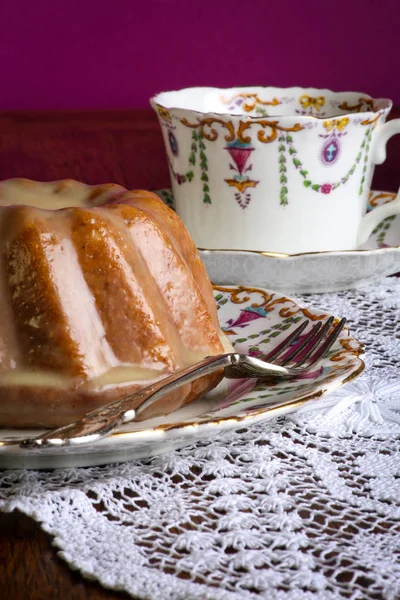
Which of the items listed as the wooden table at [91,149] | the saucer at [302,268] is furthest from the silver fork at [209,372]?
the wooden table at [91,149]

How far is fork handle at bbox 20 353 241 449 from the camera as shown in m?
0.45

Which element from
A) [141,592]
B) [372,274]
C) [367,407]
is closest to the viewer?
[141,592]

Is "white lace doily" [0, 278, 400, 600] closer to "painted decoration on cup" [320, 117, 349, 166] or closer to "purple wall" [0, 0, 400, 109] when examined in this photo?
"painted decoration on cup" [320, 117, 349, 166]

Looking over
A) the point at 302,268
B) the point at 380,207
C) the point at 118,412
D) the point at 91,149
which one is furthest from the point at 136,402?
the point at 91,149

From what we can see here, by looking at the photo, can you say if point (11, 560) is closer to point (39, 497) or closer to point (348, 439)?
point (39, 497)

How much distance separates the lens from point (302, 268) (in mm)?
852

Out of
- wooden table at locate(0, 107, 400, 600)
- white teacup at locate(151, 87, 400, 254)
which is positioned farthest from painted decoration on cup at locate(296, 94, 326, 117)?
wooden table at locate(0, 107, 400, 600)

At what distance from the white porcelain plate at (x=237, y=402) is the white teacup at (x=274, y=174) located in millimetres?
161

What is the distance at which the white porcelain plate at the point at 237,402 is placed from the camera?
475 millimetres

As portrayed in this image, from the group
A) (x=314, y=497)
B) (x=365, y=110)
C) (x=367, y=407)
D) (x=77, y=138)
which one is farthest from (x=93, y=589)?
(x=77, y=138)

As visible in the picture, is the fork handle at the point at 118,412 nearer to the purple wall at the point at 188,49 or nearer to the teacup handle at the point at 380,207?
the teacup handle at the point at 380,207

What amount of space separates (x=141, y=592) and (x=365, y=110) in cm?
73

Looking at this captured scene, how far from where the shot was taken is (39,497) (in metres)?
0.47

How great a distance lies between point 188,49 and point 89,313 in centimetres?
88
